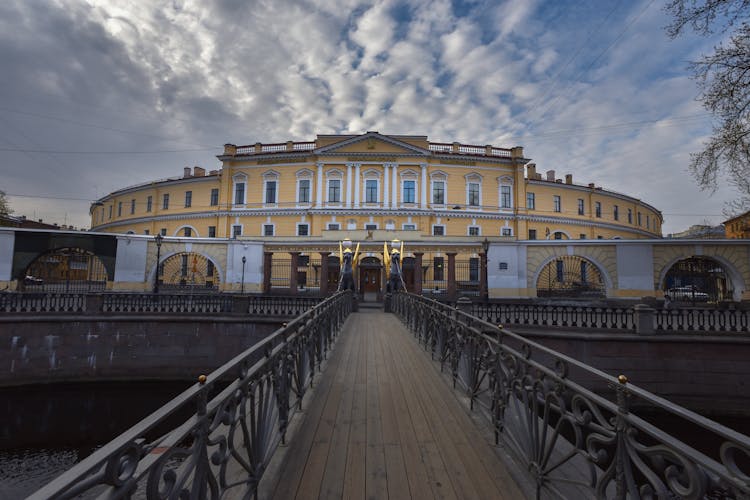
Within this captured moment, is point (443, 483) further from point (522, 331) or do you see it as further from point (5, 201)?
point (5, 201)

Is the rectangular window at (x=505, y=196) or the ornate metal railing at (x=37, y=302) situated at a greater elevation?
the rectangular window at (x=505, y=196)

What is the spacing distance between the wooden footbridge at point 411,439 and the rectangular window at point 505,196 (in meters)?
29.0

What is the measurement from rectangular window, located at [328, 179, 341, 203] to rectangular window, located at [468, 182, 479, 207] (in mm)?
11933

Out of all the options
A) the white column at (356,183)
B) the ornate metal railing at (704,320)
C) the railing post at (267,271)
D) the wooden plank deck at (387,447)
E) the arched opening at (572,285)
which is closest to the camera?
the wooden plank deck at (387,447)

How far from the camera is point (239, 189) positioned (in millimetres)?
33406

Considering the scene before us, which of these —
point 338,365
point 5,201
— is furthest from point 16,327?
point 5,201

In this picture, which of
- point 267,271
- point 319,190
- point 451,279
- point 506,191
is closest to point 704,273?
point 451,279

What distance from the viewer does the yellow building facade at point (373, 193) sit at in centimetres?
3128

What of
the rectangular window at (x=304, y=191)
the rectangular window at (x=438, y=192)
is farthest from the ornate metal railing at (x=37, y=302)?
the rectangular window at (x=438, y=192)

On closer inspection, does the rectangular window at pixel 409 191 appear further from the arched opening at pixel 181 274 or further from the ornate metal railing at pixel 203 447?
the ornate metal railing at pixel 203 447

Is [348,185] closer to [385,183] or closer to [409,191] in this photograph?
[385,183]

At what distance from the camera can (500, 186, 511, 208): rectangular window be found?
33000mm

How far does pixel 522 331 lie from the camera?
10531mm

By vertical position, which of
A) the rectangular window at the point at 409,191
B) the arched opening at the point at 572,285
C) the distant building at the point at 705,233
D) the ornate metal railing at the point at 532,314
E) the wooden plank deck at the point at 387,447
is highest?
the rectangular window at the point at 409,191
